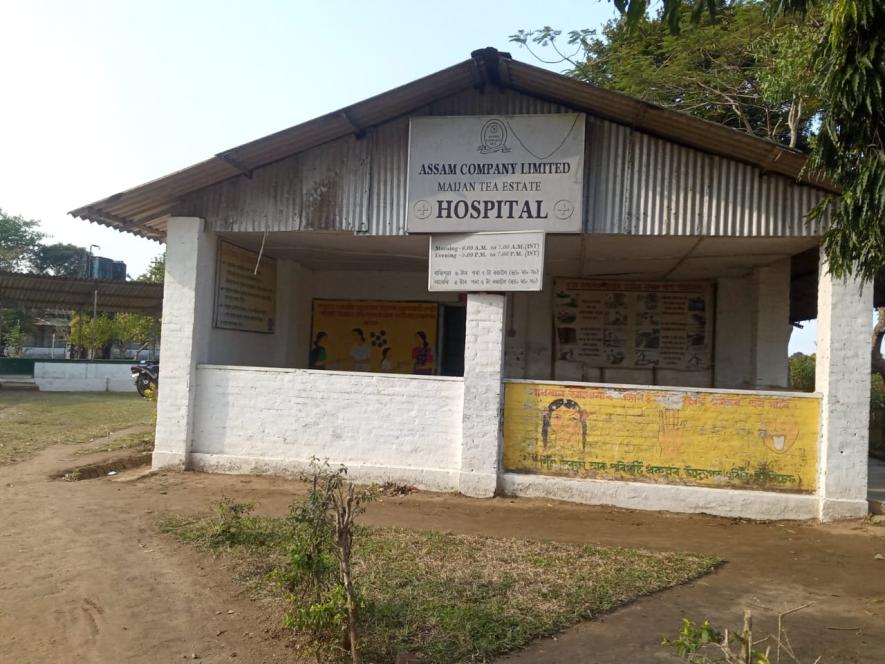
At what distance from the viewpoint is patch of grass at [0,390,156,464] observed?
11.1 metres

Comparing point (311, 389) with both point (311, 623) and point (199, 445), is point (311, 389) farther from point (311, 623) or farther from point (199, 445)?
point (311, 623)

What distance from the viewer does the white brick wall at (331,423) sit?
8055 millimetres

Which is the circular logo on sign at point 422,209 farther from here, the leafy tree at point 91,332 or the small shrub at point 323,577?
the leafy tree at point 91,332

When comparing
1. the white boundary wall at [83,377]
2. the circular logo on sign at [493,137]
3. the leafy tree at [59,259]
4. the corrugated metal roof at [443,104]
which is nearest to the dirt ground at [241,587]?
the corrugated metal roof at [443,104]

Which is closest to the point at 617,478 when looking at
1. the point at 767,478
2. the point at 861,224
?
the point at 767,478

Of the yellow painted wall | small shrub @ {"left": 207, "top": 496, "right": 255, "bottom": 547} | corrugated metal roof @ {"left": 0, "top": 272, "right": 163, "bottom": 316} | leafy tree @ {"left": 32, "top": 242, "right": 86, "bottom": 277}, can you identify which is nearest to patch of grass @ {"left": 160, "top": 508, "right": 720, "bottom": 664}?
small shrub @ {"left": 207, "top": 496, "right": 255, "bottom": 547}

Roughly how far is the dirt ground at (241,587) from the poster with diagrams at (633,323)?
4.18 m

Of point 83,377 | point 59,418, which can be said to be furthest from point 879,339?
point 83,377

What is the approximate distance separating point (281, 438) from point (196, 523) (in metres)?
2.18

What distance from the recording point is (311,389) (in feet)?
27.8

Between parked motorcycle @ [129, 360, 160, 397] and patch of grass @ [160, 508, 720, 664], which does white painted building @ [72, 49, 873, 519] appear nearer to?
patch of grass @ [160, 508, 720, 664]

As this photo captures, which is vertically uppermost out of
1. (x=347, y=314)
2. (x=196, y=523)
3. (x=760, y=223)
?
(x=760, y=223)

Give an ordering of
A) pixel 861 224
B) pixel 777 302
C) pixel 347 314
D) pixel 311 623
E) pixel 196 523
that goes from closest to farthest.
A: pixel 311 623, pixel 861 224, pixel 196 523, pixel 777 302, pixel 347 314

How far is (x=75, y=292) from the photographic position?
2016 cm
